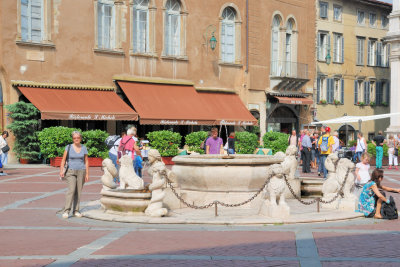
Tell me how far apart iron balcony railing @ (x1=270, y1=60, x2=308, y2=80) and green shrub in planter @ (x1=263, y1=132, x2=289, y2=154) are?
16.3 ft

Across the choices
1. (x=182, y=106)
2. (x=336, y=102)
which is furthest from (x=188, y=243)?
(x=336, y=102)

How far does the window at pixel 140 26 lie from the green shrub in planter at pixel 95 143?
6.17 meters

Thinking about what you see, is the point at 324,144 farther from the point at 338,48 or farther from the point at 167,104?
the point at 338,48

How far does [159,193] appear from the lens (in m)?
11.9

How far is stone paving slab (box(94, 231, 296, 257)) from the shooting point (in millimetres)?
8812

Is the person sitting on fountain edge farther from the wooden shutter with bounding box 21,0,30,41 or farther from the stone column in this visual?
the stone column

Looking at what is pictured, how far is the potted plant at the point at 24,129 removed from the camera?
2517 cm

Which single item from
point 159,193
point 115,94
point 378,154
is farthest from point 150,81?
point 159,193

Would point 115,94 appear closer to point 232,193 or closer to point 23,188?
point 23,188

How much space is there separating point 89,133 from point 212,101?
9.02 metres

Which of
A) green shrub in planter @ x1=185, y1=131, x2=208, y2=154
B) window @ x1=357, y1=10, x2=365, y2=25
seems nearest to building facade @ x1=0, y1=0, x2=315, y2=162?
green shrub in planter @ x1=185, y1=131, x2=208, y2=154

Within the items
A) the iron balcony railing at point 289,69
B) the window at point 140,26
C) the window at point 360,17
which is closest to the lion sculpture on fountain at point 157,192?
the window at point 140,26

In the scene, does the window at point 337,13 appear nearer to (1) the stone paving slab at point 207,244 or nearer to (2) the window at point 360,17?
(2) the window at point 360,17

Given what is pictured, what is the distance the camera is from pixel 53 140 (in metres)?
24.7
